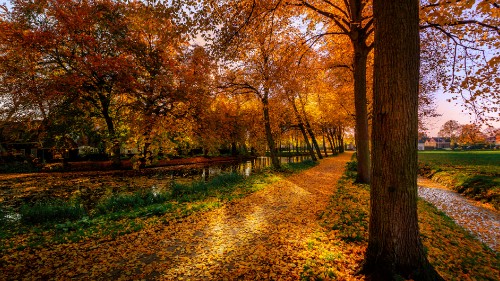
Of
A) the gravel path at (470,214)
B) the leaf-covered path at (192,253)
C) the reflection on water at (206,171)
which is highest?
the leaf-covered path at (192,253)

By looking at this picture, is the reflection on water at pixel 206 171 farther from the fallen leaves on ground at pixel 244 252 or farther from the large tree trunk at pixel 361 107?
the fallen leaves on ground at pixel 244 252

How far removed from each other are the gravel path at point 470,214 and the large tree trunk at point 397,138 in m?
4.18

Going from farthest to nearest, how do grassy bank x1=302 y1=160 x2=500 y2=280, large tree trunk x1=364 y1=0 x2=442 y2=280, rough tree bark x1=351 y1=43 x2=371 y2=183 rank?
rough tree bark x1=351 y1=43 x2=371 y2=183 < grassy bank x1=302 y1=160 x2=500 y2=280 < large tree trunk x1=364 y1=0 x2=442 y2=280

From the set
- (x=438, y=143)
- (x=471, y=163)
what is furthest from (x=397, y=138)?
(x=438, y=143)

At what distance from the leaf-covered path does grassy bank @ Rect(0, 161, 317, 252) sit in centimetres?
58

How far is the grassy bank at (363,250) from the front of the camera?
156 inches

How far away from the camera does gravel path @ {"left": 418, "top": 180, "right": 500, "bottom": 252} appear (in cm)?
663

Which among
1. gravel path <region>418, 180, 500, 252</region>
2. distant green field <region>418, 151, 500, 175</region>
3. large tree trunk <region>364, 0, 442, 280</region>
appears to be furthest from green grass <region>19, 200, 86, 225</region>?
distant green field <region>418, 151, 500, 175</region>

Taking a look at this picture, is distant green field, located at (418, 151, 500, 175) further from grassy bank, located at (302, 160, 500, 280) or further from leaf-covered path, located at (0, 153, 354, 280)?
leaf-covered path, located at (0, 153, 354, 280)

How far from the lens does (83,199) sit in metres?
11.4

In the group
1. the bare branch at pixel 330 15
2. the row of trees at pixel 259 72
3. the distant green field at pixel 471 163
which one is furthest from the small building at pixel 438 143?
the bare branch at pixel 330 15

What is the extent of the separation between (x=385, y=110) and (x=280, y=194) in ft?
24.3

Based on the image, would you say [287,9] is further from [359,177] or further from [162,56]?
[162,56]

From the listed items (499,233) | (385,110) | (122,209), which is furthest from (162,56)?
(499,233)
